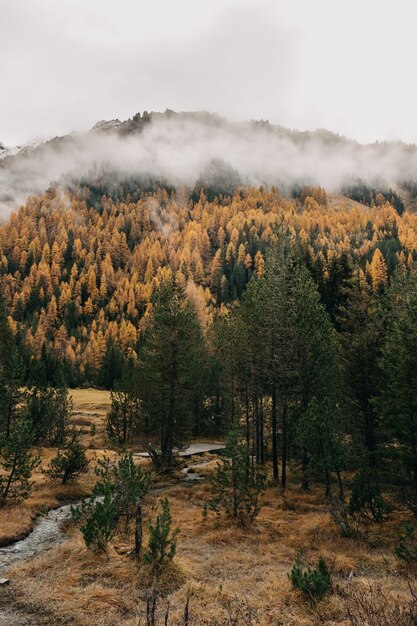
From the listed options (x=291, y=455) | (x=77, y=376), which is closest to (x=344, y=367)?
(x=291, y=455)

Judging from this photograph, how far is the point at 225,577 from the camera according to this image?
39.0ft

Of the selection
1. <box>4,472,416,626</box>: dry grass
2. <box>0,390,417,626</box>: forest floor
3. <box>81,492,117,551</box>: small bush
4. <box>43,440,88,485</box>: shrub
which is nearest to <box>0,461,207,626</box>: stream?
<box>0,390,417,626</box>: forest floor

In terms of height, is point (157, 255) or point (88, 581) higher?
point (157, 255)

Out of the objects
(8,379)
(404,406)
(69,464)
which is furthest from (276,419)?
(8,379)

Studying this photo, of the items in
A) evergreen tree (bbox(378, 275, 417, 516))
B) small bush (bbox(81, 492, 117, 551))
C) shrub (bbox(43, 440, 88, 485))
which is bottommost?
shrub (bbox(43, 440, 88, 485))

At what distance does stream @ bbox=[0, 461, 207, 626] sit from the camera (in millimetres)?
9359

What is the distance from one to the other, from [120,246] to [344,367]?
587 feet

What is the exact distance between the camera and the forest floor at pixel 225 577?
922 cm

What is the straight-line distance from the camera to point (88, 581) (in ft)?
37.7

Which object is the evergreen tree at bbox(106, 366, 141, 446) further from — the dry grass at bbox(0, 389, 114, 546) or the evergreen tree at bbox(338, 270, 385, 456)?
the evergreen tree at bbox(338, 270, 385, 456)

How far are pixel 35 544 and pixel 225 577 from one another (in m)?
9.02

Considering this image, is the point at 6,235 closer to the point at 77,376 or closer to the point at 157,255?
the point at 157,255

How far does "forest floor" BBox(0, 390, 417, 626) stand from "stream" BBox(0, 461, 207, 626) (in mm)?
391

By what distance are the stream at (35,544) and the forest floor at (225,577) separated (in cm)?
39
